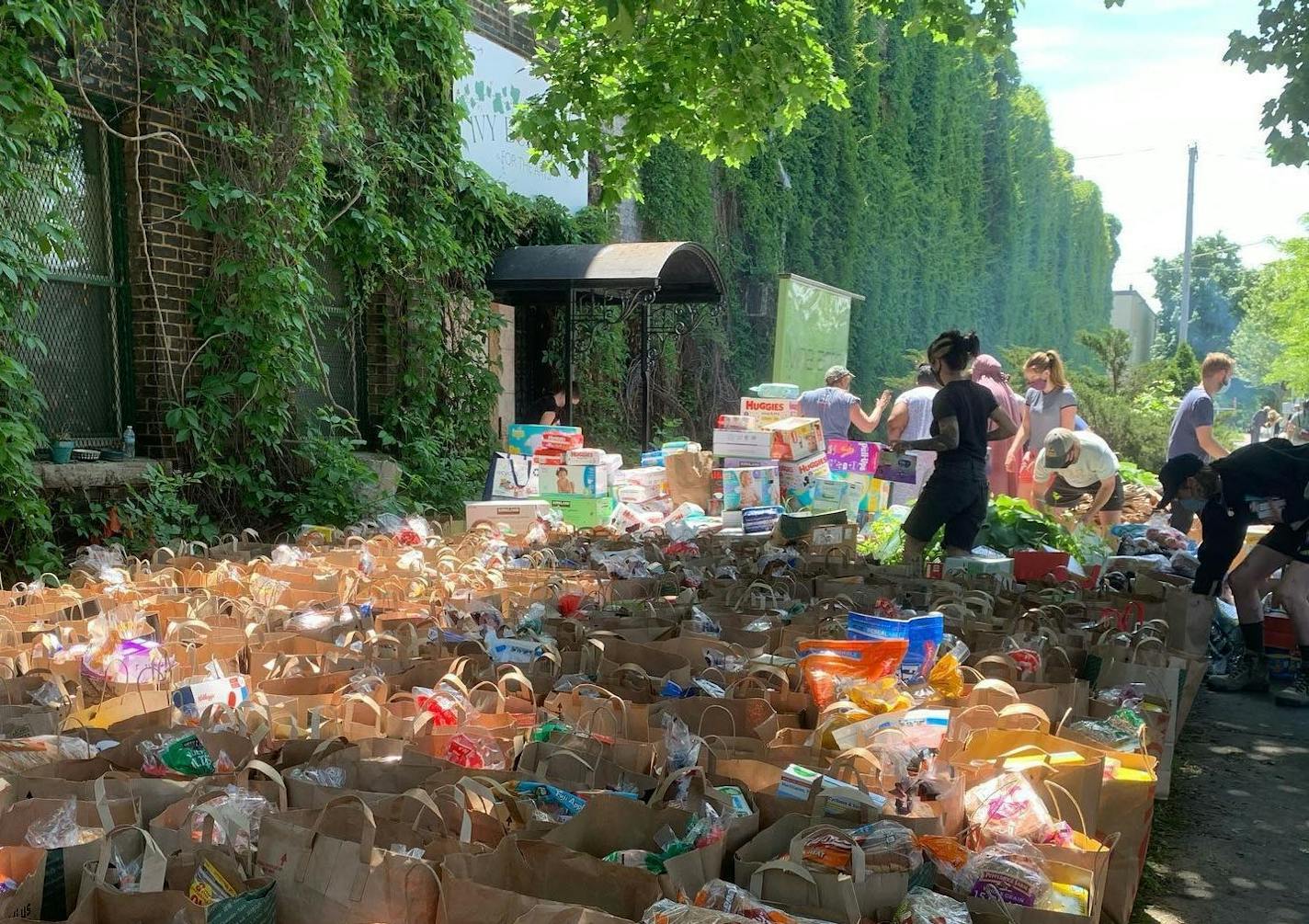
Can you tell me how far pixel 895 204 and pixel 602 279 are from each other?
15.2m

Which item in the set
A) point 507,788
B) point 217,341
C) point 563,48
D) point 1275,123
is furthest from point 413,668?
point 563,48

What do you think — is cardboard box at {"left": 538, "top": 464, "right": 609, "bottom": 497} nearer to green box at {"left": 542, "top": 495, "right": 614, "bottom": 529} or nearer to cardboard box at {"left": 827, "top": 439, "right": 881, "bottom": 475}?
green box at {"left": 542, "top": 495, "right": 614, "bottom": 529}

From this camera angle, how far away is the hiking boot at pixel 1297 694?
5.32m

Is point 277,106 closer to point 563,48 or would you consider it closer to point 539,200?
point 563,48

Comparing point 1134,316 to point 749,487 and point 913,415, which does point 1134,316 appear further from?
point 749,487

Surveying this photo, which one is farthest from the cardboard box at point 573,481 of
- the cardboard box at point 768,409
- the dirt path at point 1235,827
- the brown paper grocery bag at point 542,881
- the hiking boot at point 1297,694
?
the brown paper grocery bag at point 542,881

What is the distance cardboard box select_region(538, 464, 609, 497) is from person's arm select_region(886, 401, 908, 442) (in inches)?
101

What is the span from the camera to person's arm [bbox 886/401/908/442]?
8.48m

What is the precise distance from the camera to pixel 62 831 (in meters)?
1.94

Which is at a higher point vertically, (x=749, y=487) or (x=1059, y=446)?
(x=1059, y=446)

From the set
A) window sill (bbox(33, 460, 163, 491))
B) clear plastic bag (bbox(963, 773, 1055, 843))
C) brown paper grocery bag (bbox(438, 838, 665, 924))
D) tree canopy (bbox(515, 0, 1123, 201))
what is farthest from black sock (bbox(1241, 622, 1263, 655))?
window sill (bbox(33, 460, 163, 491))

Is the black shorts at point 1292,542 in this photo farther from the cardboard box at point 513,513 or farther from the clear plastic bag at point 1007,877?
the cardboard box at point 513,513

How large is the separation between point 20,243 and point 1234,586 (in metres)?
7.21

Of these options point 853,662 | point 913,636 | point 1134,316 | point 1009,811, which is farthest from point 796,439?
point 1134,316
